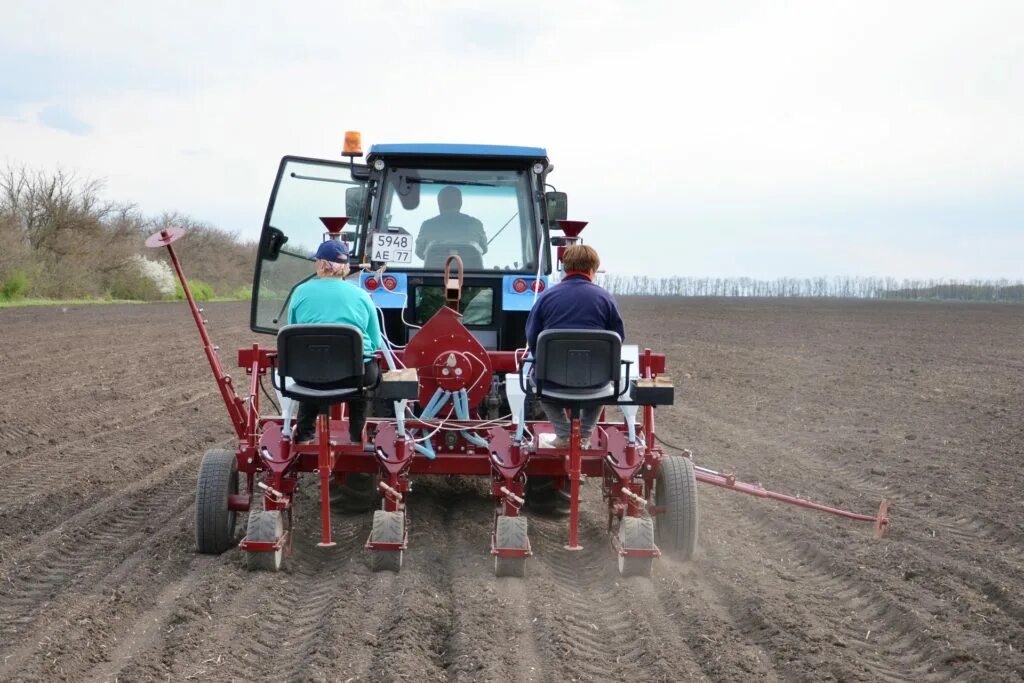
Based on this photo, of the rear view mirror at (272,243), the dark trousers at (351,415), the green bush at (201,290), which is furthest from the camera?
the green bush at (201,290)

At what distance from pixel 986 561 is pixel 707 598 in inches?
79.0

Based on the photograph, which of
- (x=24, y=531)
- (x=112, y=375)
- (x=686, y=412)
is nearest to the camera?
(x=24, y=531)

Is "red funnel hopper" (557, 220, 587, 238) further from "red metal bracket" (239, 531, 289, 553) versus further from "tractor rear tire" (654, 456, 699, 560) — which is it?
"red metal bracket" (239, 531, 289, 553)

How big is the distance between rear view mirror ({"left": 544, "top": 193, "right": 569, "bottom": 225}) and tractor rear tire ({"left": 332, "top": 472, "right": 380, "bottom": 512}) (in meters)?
2.32

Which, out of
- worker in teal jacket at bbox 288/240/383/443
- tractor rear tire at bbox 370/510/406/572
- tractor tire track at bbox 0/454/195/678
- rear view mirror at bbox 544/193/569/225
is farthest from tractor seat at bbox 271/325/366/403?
rear view mirror at bbox 544/193/569/225

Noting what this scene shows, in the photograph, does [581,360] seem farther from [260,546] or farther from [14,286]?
[14,286]

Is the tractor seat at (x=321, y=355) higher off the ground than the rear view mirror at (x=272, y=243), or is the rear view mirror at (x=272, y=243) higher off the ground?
the rear view mirror at (x=272, y=243)

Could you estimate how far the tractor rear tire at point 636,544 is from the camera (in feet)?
17.9

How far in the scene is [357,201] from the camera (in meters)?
7.47

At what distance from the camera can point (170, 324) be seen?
84.4ft

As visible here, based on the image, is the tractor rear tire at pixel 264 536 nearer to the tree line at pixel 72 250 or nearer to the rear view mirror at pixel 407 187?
the rear view mirror at pixel 407 187

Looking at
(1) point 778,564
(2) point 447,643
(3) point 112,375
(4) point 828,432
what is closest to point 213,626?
(2) point 447,643

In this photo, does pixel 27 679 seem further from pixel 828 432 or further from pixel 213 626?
pixel 828 432

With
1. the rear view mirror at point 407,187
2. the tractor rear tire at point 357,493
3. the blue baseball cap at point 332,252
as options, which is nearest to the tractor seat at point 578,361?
the blue baseball cap at point 332,252
